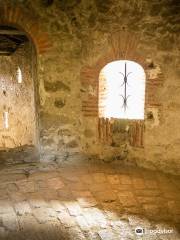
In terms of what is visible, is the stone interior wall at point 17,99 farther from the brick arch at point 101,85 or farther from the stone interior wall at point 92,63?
the brick arch at point 101,85

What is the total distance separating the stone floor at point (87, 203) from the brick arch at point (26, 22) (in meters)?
2.03

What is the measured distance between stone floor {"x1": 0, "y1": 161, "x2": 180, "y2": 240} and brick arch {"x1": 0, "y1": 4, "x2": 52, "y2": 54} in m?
2.03

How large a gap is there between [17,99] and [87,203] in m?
7.35

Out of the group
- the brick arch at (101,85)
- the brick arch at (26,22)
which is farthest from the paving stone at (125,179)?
the brick arch at (26,22)

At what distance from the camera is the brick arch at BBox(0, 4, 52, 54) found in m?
5.00

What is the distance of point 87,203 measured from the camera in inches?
161

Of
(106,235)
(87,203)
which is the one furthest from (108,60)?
(106,235)

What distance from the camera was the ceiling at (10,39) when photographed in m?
6.39

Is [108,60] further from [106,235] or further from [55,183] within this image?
[106,235]

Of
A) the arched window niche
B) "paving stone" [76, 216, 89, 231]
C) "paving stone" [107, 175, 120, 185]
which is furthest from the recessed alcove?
"paving stone" [76, 216, 89, 231]

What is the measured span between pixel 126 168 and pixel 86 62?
6.23 ft

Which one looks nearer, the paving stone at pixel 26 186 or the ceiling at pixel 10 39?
the paving stone at pixel 26 186

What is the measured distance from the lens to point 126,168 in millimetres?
5359

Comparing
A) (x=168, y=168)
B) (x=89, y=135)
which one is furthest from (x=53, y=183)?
(x=168, y=168)
